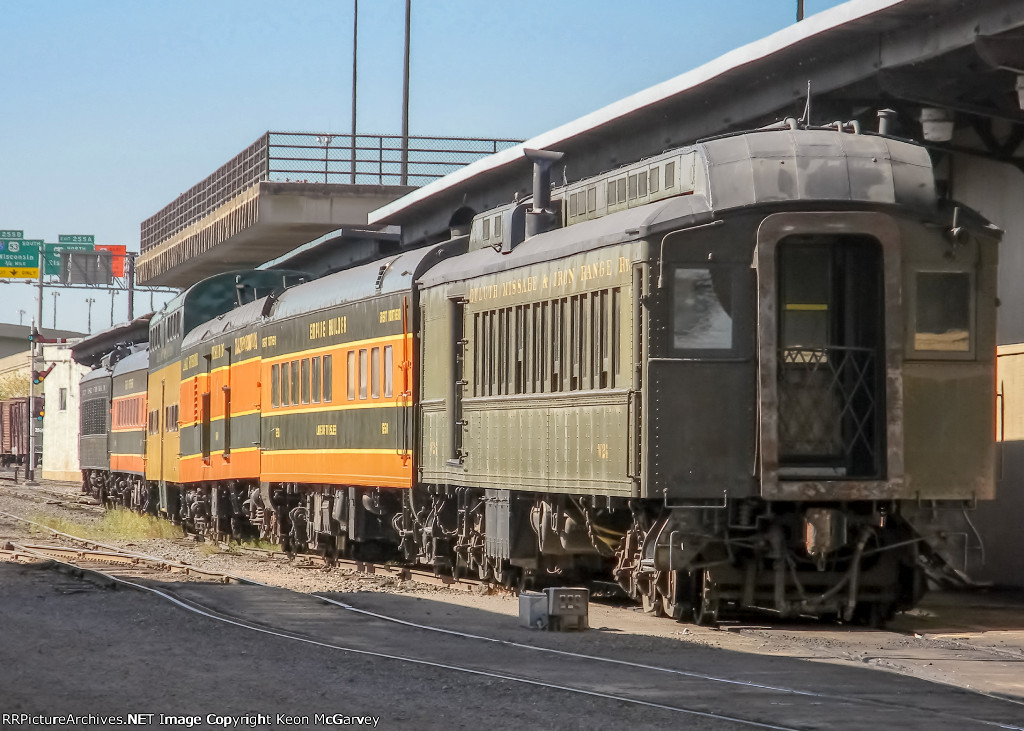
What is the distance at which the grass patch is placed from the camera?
28734 millimetres

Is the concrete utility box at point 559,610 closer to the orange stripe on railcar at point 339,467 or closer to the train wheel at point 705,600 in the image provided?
the train wheel at point 705,600

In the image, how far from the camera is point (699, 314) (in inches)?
505

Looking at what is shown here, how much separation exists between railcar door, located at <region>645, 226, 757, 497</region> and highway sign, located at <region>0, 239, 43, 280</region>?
6248 centimetres

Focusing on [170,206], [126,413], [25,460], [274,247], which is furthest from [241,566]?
[25,460]

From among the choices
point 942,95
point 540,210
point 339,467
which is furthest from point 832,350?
point 339,467

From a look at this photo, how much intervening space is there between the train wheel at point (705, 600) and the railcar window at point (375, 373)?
658 centimetres

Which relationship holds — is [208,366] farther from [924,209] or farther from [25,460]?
[25,460]

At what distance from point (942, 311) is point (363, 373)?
28.0 ft

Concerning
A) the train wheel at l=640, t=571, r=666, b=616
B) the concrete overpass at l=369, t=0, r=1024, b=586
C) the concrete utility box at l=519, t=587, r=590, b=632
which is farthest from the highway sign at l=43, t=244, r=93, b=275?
the concrete utility box at l=519, t=587, r=590, b=632

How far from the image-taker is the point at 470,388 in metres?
16.4

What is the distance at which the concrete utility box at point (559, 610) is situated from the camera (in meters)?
13.0

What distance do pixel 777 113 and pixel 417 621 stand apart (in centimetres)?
894

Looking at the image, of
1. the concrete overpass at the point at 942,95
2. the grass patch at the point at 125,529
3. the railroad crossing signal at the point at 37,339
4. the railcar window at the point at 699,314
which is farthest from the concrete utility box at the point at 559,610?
the railroad crossing signal at the point at 37,339

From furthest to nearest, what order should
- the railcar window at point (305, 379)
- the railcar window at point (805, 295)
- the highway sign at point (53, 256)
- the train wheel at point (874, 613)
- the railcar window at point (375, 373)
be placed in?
the highway sign at point (53, 256) → the railcar window at point (305, 379) → the railcar window at point (375, 373) → the train wheel at point (874, 613) → the railcar window at point (805, 295)
